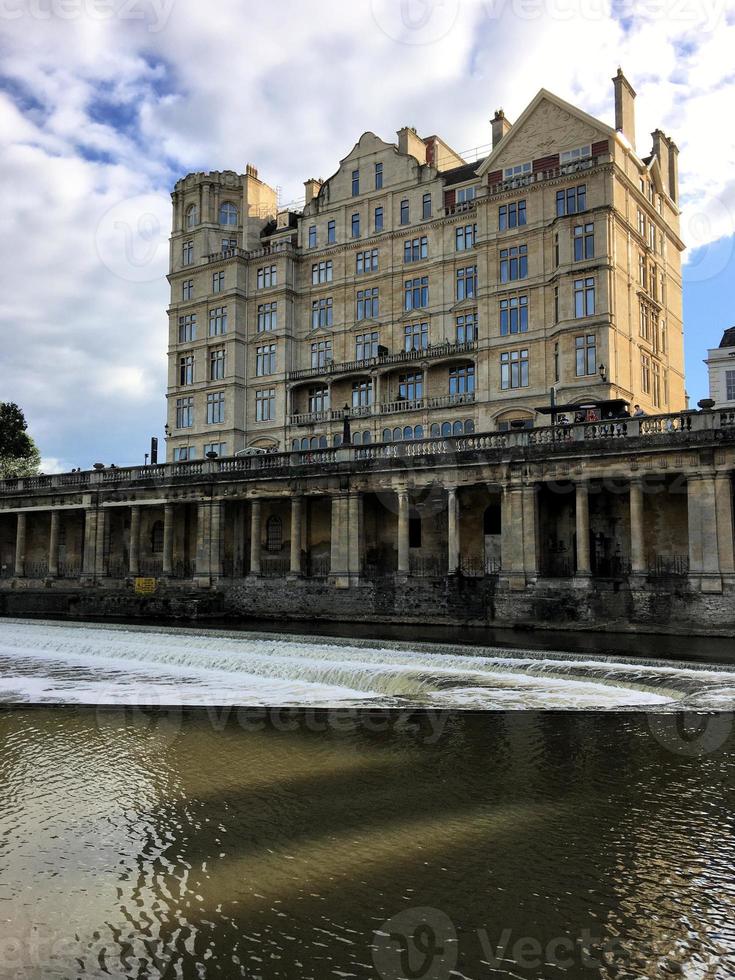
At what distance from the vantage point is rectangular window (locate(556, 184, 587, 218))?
151 feet

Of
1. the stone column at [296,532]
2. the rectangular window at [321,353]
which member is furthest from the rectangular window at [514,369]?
the stone column at [296,532]

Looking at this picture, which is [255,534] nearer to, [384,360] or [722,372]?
[384,360]

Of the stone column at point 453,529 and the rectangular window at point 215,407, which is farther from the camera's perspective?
the rectangular window at point 215,407

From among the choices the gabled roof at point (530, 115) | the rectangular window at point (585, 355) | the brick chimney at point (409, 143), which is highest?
the brick chimney at point (409, 143)

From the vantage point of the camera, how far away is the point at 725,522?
29719 mm

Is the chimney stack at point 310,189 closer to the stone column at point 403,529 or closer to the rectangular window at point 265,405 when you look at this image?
the rectangular window at point 265,405

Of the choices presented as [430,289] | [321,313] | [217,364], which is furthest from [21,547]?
[430,289]

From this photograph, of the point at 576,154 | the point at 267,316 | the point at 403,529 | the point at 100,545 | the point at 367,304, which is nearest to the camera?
the point at 403,529

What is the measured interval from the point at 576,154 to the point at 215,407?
3194cm

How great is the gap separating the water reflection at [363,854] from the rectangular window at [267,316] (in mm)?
49147

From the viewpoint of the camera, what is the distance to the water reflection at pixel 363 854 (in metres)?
7.01

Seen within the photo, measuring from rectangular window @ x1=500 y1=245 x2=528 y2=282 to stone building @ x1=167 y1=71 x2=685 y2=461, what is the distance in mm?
130

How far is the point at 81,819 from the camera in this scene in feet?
34.3

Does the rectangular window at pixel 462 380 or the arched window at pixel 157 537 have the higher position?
the rectangular window at pixel 462 380
